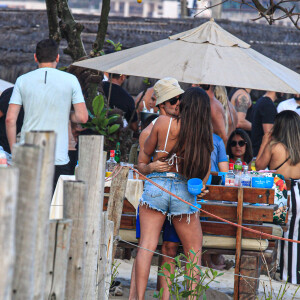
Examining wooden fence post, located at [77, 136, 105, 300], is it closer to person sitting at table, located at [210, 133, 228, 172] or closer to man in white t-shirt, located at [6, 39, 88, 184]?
man in white t-shirt, located at [6, 39, 88, 184]

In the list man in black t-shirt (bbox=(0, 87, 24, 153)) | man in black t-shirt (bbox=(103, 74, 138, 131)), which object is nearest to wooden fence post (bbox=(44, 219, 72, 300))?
man in black t-shirt (bbox=(0, 87, 24, 153))

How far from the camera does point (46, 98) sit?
214 inches

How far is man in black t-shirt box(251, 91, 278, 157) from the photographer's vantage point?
838cm

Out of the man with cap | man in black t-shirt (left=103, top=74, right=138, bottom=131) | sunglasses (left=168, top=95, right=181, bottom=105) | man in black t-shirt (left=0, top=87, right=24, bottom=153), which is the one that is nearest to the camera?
the man with cap

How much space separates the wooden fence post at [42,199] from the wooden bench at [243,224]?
300 centimetres

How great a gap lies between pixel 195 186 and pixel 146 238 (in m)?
0.53

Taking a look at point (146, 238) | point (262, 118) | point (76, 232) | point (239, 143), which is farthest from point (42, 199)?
point (262, 118)

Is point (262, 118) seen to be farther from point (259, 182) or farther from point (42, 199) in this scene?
point (42, 199)

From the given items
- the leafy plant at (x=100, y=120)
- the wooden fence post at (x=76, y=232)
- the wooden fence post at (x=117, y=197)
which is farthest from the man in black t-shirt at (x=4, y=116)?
the wooden fence post at (x=76, y=232)

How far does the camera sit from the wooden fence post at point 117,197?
534 centimetres

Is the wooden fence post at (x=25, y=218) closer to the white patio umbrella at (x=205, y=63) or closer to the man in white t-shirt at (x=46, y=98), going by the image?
the man in white t-shirt at (x=46, y=98)

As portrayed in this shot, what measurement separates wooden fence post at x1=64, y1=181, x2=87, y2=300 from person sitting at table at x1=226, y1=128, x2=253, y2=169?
4.41 metres

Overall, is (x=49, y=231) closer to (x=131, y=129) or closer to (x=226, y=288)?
(x=226, y=288)

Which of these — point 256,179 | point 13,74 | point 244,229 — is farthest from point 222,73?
point 13,74
